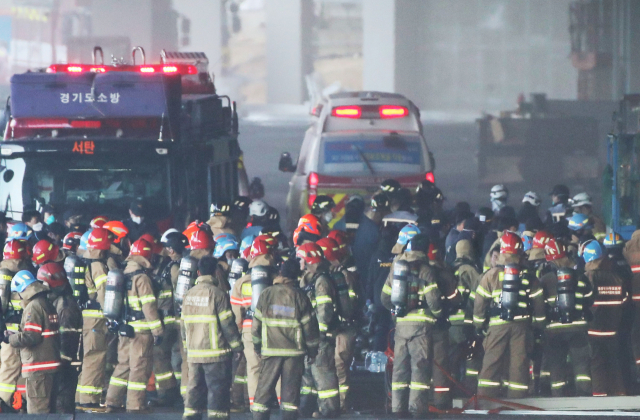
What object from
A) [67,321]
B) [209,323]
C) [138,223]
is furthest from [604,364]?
[138,223]

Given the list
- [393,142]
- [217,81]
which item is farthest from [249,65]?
[393,142]

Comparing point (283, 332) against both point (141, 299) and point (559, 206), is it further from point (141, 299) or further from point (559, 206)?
point (559, 206)

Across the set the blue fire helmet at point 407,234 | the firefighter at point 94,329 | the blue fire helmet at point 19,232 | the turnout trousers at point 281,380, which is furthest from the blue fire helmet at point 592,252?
the blue fire helmet at point 19,232

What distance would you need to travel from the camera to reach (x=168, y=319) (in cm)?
930

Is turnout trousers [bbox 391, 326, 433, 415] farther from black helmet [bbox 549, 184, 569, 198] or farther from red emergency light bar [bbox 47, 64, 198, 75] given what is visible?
red emergency light bar [bbox 47, 64, 198, 75]

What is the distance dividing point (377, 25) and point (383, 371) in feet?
230

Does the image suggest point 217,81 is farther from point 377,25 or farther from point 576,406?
point 576,406

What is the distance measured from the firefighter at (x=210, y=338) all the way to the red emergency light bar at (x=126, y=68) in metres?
6.08

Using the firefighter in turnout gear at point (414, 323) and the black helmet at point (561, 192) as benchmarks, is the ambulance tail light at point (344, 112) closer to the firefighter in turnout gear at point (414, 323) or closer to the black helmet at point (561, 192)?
the black helmet at point (561, 192)

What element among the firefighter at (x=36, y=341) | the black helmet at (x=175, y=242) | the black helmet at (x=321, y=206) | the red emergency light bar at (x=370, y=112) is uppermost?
the red emergency light bar at (x=370, y=112)

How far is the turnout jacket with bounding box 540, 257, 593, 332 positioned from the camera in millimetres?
8953

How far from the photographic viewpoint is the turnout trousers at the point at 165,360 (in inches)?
369

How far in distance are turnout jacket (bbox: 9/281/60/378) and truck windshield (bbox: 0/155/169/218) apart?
4.27m

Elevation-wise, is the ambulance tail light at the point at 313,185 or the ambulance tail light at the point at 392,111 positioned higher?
the ambulance tail light at the point at 392,111
